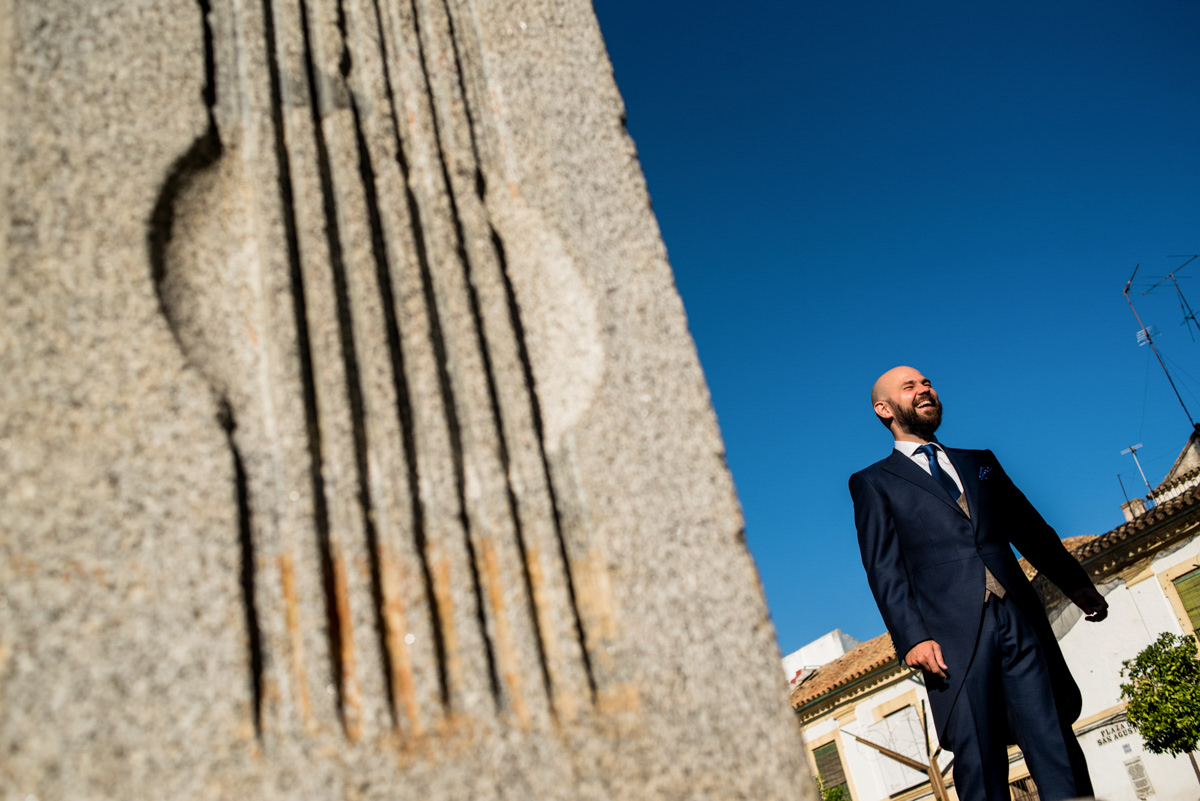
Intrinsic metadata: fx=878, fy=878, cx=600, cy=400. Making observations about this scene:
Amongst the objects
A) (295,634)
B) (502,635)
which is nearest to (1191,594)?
(502,635)

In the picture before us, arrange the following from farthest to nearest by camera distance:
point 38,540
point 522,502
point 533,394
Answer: point 533,394 < point 522,502 < point 38,540

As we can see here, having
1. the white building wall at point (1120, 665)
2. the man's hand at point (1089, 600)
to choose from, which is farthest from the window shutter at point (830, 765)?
the man's hand at point (1089, 600)

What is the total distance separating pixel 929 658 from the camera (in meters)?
2.56

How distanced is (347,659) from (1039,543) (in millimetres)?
2619

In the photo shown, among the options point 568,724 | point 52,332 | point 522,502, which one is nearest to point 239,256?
point 52,332

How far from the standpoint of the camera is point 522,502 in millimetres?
1333

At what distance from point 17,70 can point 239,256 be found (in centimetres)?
43

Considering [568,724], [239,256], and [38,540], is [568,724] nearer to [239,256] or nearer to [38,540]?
[38,540]

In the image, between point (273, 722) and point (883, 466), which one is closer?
point (273, 722)

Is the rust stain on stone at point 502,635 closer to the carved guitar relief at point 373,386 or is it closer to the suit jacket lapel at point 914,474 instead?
the carved guitar relief at point 373,386

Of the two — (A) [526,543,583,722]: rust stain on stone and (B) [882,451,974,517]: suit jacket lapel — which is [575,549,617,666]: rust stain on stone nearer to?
(A) [526,543,583,722]: rust stain on stone

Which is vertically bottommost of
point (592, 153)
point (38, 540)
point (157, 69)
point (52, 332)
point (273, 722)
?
point (273, 722)

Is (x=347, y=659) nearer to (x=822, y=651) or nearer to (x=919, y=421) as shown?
(x=919, y=421)

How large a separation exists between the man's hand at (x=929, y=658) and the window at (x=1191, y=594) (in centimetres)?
1374
